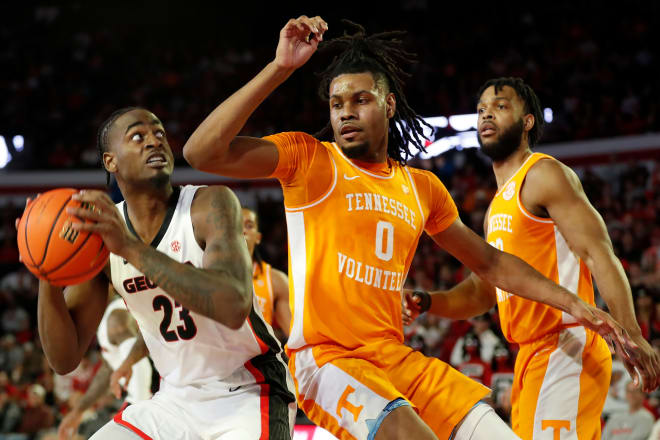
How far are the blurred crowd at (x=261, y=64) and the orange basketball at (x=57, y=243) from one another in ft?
44.8

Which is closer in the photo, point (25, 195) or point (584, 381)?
point (584, 381)

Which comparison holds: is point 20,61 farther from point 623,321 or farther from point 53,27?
point 623,321

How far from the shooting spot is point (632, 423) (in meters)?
7.66

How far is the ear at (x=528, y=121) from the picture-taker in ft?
15.2

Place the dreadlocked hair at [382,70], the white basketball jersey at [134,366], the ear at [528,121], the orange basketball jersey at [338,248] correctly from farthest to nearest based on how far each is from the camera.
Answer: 1. the white basketball jersey at [134,366]
2. the ear at [528,121]
3. the dreadlocked hair at [382,70]
4. the orange basketball jersey at [338,248]

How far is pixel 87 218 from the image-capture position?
262 centimetres

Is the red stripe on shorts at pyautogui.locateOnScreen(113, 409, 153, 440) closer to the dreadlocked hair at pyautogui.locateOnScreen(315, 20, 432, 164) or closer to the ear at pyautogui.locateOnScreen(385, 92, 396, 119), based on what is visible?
the dreadlocked hair at pyautogui.locateOnScreen(315, 20, 432, 164)

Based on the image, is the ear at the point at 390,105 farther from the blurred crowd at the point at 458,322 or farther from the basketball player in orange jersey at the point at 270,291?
the blurred crowd at the point at 458,322

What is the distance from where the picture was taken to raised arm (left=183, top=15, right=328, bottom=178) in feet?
9.73

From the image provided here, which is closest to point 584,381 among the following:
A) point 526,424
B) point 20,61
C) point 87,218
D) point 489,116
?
point 526,424

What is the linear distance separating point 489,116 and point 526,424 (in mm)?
1809

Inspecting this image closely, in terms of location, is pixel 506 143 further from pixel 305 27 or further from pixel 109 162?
pixel 109 162

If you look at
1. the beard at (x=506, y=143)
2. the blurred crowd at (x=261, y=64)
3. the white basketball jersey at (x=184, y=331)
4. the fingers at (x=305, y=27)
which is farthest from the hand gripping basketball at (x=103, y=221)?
the blurred crowd at (x=261, y=64)

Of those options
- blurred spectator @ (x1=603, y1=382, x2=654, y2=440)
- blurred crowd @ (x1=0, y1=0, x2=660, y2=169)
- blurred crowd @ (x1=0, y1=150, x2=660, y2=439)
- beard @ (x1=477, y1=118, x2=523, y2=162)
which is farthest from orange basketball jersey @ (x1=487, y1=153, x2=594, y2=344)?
blurred crowd @ (x1=0, y1=0, x2=660, y2=169)
